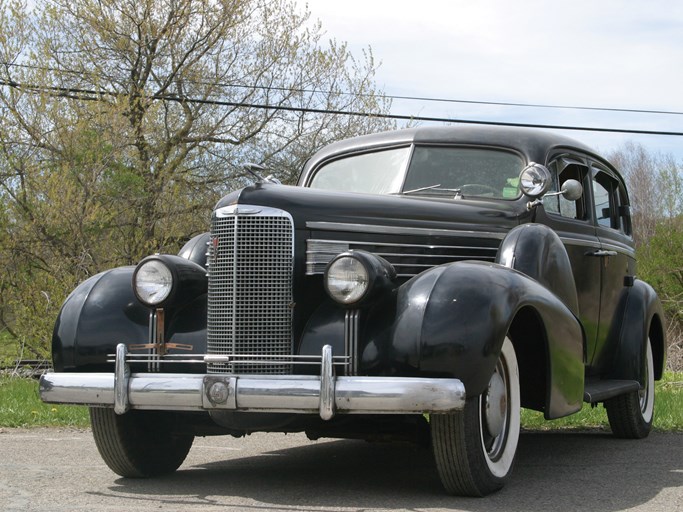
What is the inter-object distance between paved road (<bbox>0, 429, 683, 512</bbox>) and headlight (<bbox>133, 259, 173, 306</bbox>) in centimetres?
100

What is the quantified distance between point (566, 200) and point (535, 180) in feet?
2.72

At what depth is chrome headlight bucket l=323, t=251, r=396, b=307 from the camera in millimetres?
4652

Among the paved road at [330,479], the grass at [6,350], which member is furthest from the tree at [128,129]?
the paved road at [330,479]

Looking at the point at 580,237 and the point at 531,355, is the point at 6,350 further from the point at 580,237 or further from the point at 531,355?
the point at 531,355

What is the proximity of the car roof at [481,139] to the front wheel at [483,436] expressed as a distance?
78.9 inches

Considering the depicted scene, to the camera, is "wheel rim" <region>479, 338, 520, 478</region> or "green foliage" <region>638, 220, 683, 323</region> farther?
"green foliage" <region>638, 220, 683, 323</region>

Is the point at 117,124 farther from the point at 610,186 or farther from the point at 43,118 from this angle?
the point at 610,186

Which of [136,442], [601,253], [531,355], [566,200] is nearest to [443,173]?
[566,200]

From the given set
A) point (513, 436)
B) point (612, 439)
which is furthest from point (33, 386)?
point (513, 436)

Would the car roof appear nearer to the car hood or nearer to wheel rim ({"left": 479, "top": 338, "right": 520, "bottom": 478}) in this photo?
the car hood

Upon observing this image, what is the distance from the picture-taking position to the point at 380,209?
5.44m

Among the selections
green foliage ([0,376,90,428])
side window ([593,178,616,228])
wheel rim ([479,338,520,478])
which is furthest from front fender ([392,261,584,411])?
green foliage ([0,376,90,428])

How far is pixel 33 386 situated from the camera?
34.8 ft

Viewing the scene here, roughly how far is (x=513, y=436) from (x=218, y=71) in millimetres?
15101
